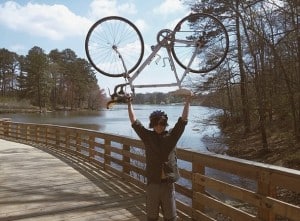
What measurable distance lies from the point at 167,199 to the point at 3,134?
74.1 ft

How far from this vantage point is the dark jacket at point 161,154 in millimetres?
4441

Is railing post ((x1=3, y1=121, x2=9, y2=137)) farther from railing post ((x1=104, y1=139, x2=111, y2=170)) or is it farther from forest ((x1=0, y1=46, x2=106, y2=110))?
forest ((x1=0, y1=46, x2=106, y2=110))

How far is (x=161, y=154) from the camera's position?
4445mm

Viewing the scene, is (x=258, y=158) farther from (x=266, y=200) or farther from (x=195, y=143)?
(x=266, y=200)

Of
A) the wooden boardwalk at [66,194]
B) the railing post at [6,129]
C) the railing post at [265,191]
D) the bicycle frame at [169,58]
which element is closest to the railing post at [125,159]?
the wooden boardwalk at [66,194]

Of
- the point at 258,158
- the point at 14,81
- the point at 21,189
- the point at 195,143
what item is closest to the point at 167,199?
the point at 21,189

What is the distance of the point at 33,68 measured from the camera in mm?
90000

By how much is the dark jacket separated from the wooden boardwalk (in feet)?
6.28

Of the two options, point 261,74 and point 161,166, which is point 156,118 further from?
point 261,74

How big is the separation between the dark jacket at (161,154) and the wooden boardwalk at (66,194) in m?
1.92

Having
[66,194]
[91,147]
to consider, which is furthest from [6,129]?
[66,194]

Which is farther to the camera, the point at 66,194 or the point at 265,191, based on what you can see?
the point at 66,194

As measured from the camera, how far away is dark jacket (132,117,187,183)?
4441mm

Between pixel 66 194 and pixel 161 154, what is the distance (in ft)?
12.4
